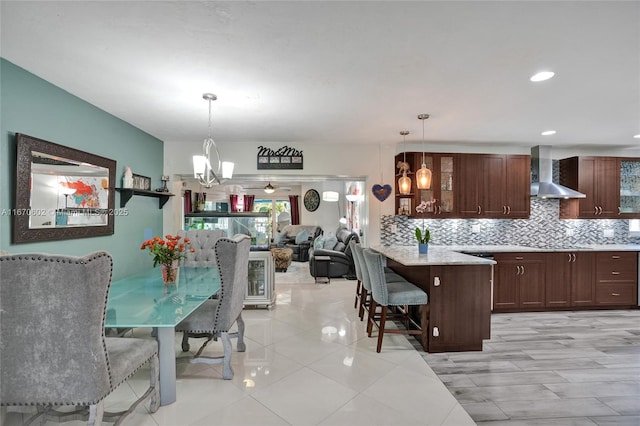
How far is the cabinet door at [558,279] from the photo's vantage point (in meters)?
4.00

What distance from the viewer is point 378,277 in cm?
279

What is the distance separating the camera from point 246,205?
10.6m

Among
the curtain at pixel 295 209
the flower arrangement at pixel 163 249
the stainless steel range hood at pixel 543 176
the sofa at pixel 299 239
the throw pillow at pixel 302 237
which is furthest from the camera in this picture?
the curtain at pixel 295 209

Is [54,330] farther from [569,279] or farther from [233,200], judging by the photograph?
[233,200]

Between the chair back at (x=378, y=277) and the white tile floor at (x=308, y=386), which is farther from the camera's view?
the chair back at (x=378, y=277)

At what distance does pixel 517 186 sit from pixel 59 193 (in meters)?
5.68

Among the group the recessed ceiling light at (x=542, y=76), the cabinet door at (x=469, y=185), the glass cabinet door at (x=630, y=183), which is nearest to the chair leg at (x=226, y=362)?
the recessed ceiling light at (x=542, y=76)

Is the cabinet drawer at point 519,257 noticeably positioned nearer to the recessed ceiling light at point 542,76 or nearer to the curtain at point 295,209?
the recessed ceiling light at point 542,76

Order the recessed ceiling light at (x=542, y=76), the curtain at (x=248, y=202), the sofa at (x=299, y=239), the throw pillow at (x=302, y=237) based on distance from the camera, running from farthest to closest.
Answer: the curtain at (x=248, y=202) → the throw pillow at (x=302, y=237) → the sofa at (x=299, y=239) → the recessed ceiling light at (x=542, y=76)

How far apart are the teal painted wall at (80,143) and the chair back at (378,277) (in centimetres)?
286

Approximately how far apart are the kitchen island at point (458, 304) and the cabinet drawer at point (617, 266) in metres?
2.63

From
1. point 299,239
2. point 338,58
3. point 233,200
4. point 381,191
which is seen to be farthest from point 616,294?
point 233,200

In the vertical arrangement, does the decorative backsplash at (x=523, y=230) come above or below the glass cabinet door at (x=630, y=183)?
below

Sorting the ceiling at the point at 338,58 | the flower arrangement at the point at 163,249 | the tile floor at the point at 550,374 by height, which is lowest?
the tile floor at the point at 550,374
